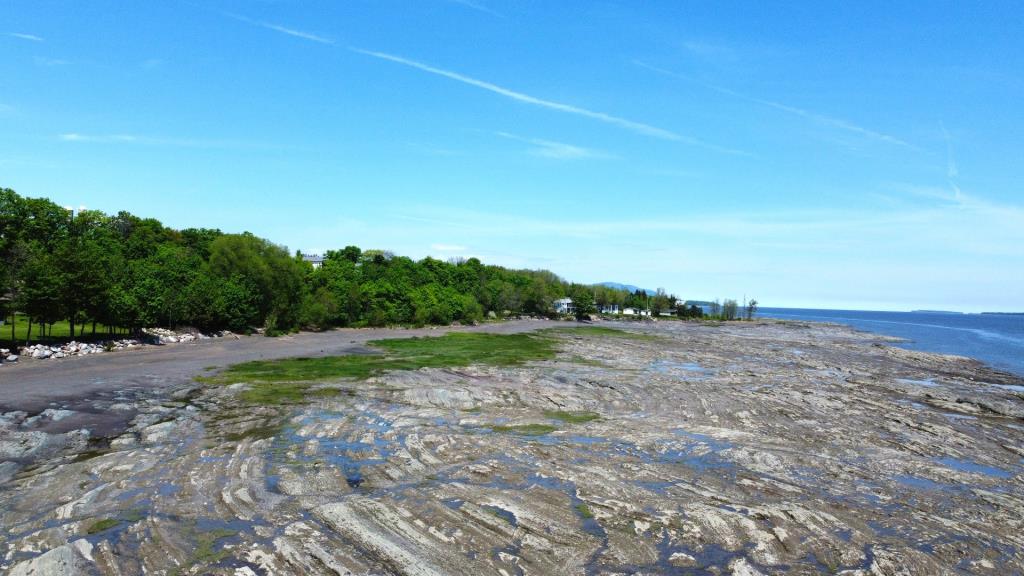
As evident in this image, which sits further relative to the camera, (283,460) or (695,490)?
(283,460)

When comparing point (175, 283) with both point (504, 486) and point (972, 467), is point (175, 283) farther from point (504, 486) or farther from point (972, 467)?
point (972, 467)

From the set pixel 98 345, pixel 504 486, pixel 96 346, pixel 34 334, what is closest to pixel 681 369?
pixel 504 486

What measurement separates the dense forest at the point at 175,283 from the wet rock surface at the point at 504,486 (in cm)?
3598

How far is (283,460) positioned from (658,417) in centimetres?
2168

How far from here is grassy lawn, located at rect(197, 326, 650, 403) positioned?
38094 millimetres

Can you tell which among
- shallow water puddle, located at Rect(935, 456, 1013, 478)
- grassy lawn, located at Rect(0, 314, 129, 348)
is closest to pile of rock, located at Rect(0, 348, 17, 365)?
grassy lawn, located at Rect(0, 314, 129, 348)

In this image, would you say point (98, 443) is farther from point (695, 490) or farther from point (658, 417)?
point (658, 417)

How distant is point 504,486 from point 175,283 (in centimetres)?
8354

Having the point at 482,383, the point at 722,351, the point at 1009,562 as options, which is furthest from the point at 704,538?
the point at 722,351

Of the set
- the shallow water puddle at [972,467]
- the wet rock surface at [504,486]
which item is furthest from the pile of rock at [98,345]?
the shallow water puddle at [972,467]

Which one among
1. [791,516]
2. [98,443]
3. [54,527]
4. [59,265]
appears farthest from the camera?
[59,265]

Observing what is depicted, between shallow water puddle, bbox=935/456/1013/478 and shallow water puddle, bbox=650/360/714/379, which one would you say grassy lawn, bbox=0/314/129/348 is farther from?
shallow water puddle, bbox=935/456/1013/478

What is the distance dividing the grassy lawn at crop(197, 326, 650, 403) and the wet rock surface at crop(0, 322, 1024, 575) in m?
2.44

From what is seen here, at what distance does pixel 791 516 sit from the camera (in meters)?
17.5
